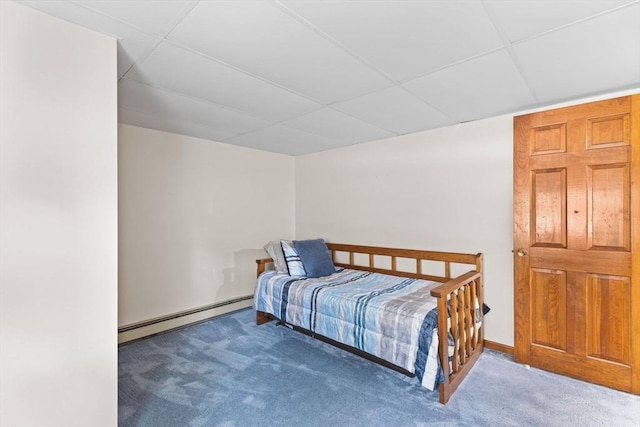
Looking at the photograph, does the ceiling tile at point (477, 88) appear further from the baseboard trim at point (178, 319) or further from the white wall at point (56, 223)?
the baseboard trim at point (178, 319)

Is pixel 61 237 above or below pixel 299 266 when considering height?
above

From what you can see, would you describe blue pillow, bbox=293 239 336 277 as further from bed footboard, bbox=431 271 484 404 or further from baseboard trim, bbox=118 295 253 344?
bed footboard, bbox=431 271 484 404

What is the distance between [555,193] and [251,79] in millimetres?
2531

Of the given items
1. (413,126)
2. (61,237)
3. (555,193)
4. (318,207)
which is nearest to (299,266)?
(318,207)

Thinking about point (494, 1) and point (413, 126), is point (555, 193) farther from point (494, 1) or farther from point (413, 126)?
point (494, 1)

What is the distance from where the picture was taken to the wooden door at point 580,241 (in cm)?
199

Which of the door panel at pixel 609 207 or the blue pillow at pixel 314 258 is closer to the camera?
the door panel at pixel 609 207

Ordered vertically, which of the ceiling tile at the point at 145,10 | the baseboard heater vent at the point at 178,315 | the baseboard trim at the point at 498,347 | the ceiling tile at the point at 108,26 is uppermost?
the ceiling tile at the point at 108,26

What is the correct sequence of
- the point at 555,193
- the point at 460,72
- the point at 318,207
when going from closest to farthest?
the point at 460,72 → the point at 555,193 → the point at 318,207

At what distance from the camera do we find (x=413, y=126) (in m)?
2.95

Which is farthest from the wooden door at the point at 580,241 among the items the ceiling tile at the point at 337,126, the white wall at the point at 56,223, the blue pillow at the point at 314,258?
the white wall at the point at 56,223

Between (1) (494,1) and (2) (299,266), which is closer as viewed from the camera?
(1) (494,1)

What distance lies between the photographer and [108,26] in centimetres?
138

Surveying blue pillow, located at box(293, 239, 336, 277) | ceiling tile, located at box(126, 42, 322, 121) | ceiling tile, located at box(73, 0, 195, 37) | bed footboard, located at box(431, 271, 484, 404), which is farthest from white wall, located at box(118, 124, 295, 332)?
bed footboard, located at box(431, 271, 484, 404)
